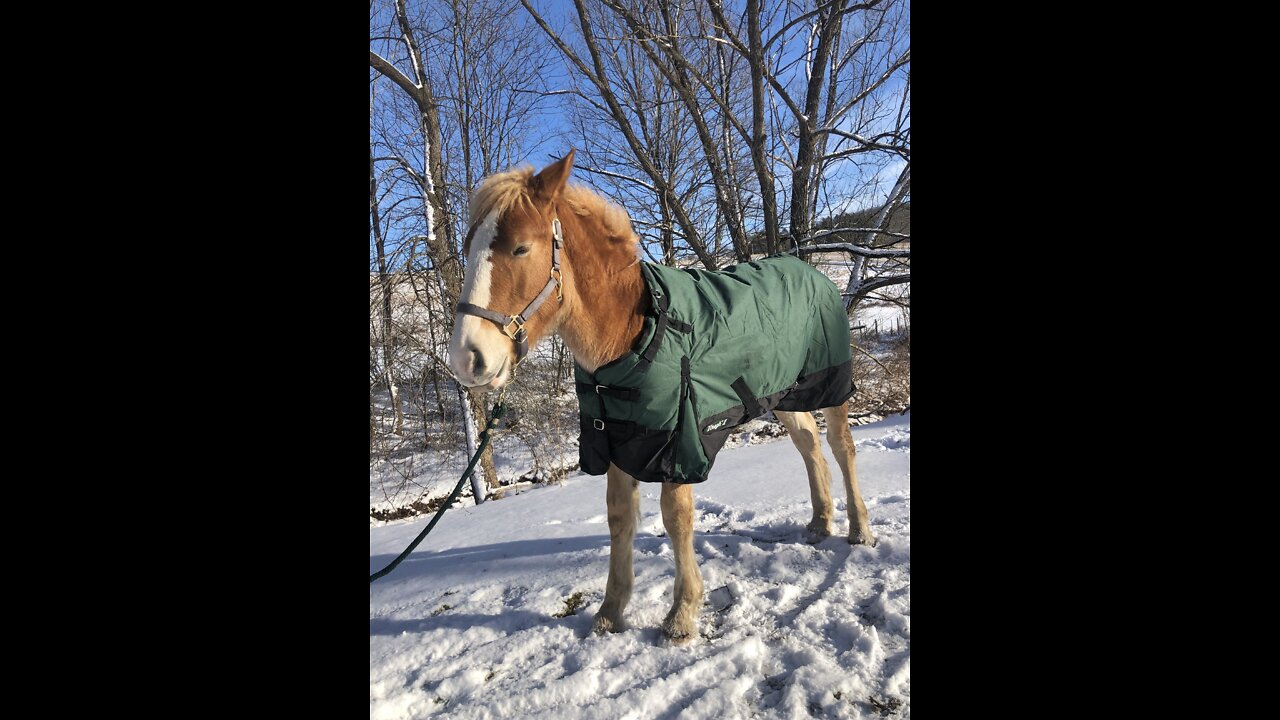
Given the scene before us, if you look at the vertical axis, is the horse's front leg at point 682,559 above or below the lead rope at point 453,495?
below

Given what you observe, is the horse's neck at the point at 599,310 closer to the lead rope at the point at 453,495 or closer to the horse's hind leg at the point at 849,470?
the lead rope at the point at 453,495

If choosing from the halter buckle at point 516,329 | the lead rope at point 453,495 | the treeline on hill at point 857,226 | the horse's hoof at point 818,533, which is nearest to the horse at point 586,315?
the halter buckle at point 516,329

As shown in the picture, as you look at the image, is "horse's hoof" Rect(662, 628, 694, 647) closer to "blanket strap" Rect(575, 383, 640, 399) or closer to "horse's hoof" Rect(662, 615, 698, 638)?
"horse's hoof" Rect(662, 615, 698, 638)

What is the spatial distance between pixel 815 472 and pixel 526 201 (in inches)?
81.5

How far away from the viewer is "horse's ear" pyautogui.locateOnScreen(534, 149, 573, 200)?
1.69m

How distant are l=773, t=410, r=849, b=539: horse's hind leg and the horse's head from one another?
1.57 m

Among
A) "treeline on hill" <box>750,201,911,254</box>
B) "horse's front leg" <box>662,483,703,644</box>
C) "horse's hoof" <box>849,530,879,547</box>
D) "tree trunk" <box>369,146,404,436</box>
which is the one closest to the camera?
"horse's front leg" <box>662,483,703,644</box>

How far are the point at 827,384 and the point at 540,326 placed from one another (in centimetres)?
156

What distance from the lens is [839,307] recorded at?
268 cm

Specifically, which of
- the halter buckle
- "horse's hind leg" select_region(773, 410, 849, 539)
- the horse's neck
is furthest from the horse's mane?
"horse's hind leg" select_region(773, 410, 849, 539)

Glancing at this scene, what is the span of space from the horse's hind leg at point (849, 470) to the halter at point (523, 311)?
1.71 m

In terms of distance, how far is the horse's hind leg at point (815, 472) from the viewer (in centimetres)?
269
